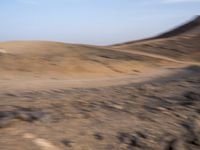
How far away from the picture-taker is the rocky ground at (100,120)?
12.8ft

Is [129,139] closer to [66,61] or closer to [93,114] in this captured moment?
[93,114]

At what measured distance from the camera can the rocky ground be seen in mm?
3906

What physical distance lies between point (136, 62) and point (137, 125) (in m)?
7.17

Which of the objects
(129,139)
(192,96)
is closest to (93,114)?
(129,139)

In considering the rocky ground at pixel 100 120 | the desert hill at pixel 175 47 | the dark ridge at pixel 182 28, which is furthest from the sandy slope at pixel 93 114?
the dark ridge at pixel 182 28

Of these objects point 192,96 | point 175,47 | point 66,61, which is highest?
point 175,47

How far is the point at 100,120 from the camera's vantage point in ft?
15.0

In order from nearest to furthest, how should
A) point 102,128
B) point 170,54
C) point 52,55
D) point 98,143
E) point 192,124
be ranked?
1. point 98,143
2. point 102,128
3. point 192,124
4. point 52,55
5. point 170,54

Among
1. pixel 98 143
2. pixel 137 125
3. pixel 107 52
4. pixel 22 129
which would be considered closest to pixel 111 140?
pixel 98 143

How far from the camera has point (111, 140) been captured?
4.01 meters

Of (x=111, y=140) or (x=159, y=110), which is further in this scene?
(x=159, y=110)

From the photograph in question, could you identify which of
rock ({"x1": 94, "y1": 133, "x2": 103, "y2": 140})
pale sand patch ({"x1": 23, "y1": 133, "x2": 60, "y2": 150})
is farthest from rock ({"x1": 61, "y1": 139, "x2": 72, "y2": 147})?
rock ({"x1": 94, "y1": 133, "x2": 103, "y2": 140})

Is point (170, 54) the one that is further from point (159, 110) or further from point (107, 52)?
point (159, 110)

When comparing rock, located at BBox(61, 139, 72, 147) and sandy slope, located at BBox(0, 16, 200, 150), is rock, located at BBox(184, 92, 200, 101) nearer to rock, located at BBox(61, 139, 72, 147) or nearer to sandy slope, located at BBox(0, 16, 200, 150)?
sandy slope, located at BBox(0, 16, 200, 150)
